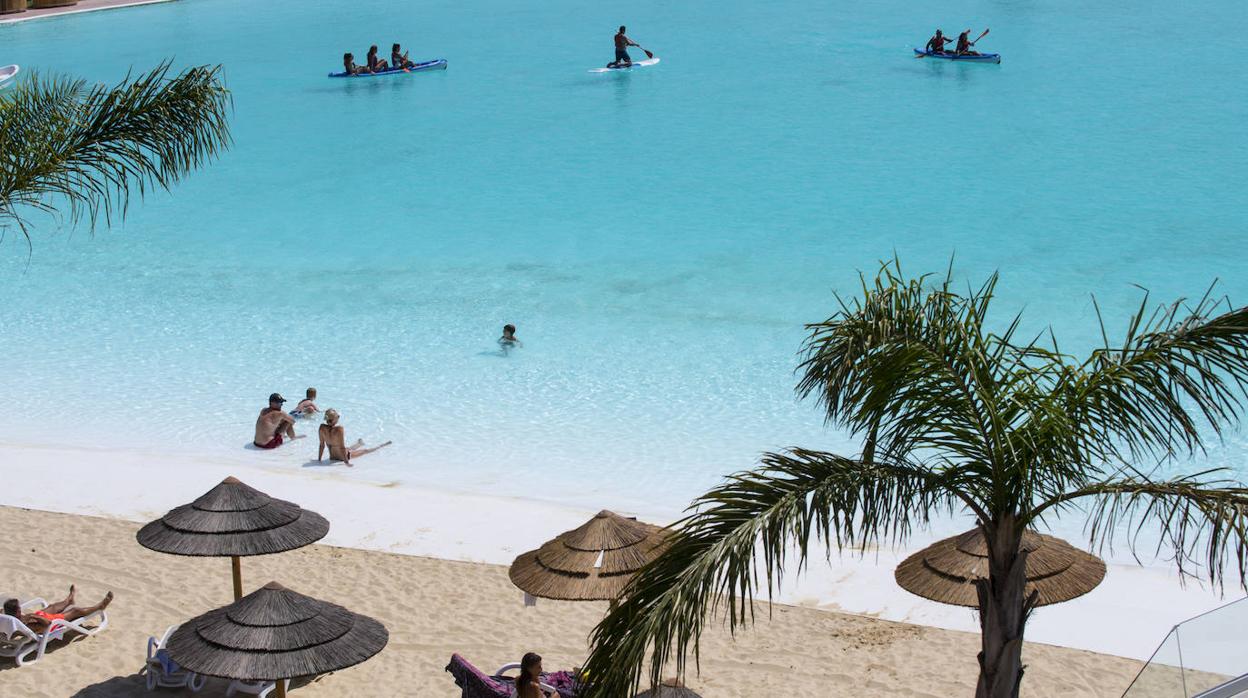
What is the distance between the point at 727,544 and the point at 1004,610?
1597mm

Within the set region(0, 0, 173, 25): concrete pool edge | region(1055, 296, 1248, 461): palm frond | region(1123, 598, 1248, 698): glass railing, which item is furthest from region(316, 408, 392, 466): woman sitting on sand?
region(0, 0, 173, 25): concrete pool edge

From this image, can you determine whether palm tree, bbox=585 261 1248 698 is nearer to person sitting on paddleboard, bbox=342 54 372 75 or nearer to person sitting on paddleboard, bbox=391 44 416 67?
person sitting on paddleboard, bbox=391 44 416 67

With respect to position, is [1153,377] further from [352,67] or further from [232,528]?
[352,67]

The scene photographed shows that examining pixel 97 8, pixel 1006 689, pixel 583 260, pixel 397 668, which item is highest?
pixel 97 8

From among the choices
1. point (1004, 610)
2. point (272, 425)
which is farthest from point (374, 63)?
point (1004, 610)

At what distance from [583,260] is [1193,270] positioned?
895cm

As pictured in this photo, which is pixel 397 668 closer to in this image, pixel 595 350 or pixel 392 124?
pixel 595 350

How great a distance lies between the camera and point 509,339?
57.3 feet

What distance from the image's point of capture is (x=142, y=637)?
9.67 m

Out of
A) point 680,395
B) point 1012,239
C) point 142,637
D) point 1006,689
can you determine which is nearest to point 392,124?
point 1012,239

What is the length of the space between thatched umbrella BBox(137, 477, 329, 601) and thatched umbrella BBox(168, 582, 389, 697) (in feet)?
2.49

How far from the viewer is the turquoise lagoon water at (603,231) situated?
15.6 metres

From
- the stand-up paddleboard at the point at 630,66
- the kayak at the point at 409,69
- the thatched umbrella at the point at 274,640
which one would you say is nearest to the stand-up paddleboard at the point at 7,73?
the kayak at the point at 409,69

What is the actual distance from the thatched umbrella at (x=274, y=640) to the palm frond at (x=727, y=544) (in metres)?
2.31
